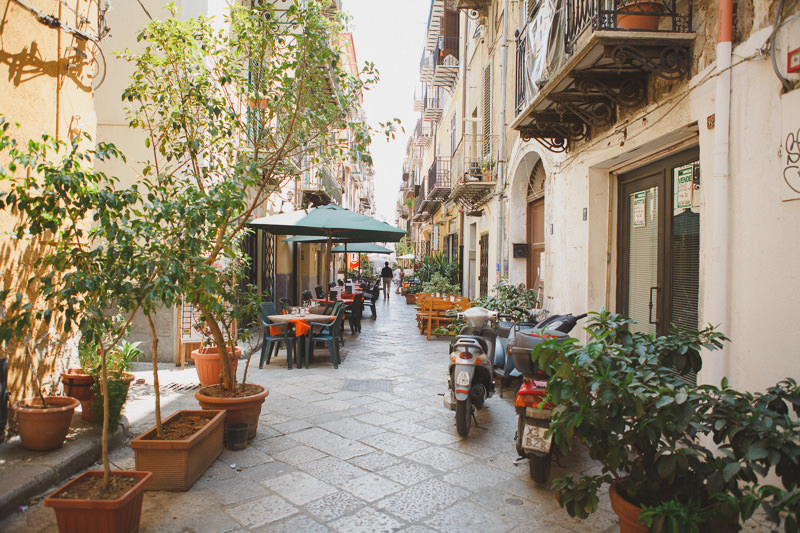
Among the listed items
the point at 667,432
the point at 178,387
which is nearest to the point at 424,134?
the point at 178,387

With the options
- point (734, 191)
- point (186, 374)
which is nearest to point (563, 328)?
point (734, 191)

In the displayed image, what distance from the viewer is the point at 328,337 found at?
8.55 metres

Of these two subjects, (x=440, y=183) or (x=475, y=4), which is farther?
(x=440, y=183)

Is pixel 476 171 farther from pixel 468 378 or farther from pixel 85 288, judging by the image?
pixel 85 288

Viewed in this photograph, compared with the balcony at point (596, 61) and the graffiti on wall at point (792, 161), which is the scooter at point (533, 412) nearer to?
the graffiti on wall at point (792, 161)

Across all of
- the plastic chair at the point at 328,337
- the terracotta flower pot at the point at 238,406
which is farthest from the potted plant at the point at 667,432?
the plastic chair at the point at 328,337

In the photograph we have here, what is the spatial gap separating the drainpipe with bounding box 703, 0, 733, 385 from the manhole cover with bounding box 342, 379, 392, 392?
399 cm

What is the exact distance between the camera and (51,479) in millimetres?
3670

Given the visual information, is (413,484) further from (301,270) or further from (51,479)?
(301,270)

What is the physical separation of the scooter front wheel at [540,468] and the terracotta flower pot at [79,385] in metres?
3.94

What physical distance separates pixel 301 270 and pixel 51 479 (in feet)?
52.8

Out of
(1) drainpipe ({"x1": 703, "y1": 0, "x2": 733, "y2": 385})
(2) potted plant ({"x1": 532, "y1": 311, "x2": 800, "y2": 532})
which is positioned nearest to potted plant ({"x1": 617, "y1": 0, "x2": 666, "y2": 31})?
(1) drainpipe ({"x1": 703, "y1": 0, "x2": 733, "y2": 385})

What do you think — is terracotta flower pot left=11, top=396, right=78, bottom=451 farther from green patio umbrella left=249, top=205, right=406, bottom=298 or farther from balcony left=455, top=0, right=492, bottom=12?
balcony left=455, top=0, right=492, bottom=12

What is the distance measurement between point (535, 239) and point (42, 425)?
856 cm
